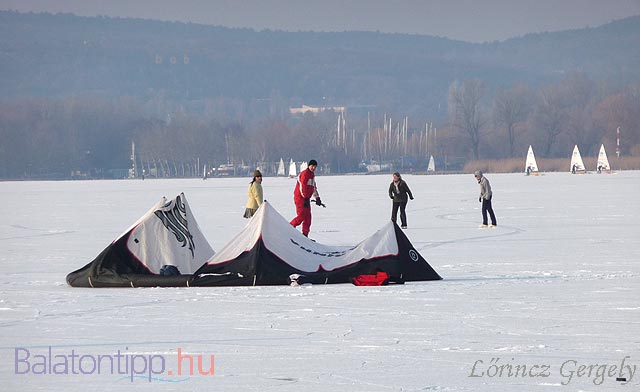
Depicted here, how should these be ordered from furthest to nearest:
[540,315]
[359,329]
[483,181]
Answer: [483,181]
[540,315]
[359,329]

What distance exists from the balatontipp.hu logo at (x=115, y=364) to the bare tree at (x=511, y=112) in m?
141

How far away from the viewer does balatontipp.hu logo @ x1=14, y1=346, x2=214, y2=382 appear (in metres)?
8.52

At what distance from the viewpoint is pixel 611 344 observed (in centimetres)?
941

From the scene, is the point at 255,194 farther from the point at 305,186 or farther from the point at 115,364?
the point at 115,364

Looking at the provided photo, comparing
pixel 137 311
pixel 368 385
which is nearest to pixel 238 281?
pixel 137 311

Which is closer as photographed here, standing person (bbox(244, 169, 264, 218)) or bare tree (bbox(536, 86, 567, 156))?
standing person (bbox(244, 169, 264, 218))

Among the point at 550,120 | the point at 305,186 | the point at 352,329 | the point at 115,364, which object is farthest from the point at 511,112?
the point at 115,364

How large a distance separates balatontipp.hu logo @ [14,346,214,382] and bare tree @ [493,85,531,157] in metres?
141

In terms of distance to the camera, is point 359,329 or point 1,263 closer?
point 359,329

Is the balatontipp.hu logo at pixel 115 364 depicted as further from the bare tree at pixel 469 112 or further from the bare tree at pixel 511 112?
the bare tree at pixel 511 112

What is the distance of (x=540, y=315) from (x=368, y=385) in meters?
3.29

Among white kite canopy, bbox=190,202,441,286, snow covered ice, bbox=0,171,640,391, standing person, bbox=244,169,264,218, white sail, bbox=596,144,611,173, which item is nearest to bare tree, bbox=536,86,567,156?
white sail, bbox=596,144,611,173

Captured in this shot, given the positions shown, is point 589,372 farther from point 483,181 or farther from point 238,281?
point 483,181

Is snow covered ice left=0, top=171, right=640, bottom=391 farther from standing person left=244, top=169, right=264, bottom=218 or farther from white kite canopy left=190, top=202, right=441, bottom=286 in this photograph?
standing person left=244, top=169, right=264, bottom=218
